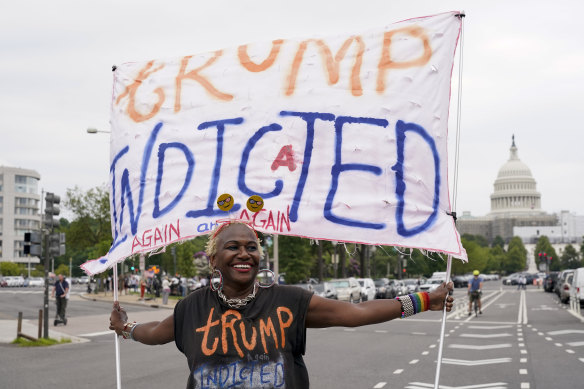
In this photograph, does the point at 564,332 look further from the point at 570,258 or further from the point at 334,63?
the point at 570,258

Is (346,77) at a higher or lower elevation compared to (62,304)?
higher

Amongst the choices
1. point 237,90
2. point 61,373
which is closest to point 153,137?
point 237,90

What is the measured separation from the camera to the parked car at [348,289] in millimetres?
36938

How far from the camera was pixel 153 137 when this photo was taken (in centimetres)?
518

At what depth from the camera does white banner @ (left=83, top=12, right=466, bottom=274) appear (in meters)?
4.55

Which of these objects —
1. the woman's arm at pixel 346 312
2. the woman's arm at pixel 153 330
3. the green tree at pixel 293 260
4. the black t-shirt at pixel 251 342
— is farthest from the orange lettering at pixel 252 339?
the green tree at pixel 293 260

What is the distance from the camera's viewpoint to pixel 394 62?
4820 millimetres

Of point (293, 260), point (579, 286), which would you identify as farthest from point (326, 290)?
point (293, 260)

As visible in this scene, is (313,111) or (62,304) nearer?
(313,111)

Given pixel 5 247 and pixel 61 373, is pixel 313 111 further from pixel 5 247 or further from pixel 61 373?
pixel 5 247

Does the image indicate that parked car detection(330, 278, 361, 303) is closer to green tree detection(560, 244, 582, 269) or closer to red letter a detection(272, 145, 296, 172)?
red letter a detection(272, 145, 296, 172)

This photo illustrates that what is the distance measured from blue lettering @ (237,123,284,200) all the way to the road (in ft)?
20.1

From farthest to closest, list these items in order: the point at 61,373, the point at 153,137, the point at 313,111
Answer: the point at 61,373, the point at 153,137, the point at 313,111

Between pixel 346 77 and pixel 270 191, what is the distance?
0.92m
